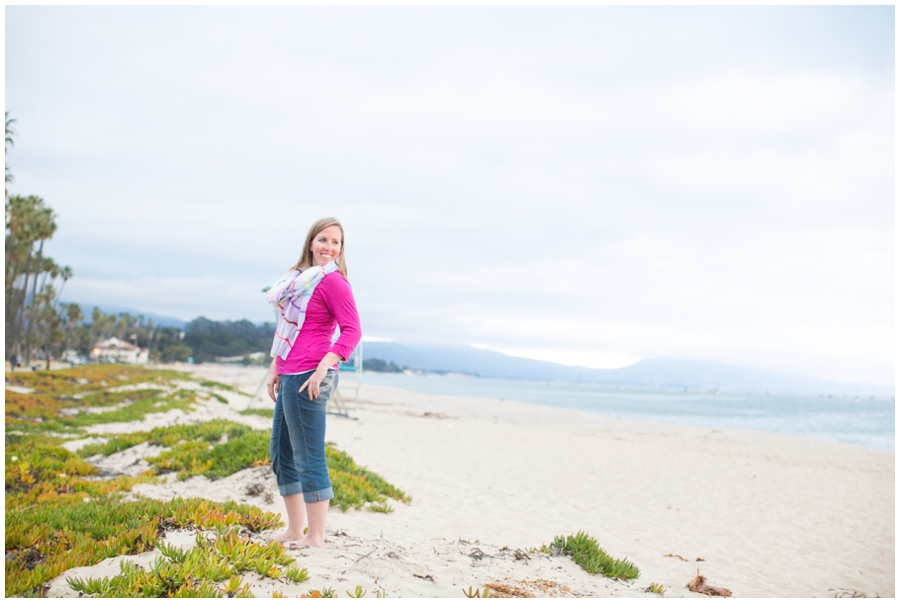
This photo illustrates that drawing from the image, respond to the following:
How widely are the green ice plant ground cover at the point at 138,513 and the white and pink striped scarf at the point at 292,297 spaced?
133 centimetres

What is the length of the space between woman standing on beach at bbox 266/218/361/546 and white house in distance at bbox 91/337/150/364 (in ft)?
359

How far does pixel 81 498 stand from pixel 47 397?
42.8 ft

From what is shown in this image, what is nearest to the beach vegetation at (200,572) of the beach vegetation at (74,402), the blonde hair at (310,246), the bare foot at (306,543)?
the bare foot at (306,543)

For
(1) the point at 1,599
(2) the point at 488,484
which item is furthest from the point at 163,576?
(2) the point at 488,484

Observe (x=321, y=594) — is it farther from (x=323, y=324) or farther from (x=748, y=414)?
(x=748, y=414)

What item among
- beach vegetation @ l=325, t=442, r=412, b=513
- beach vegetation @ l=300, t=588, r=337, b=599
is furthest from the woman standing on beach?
beach vegetation @ l=325, t=442, r=412, b=513

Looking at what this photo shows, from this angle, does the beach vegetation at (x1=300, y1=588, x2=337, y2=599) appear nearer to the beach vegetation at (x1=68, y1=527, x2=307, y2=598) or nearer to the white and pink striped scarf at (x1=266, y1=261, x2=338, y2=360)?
the beach vegetation at (x1=68, y1=527, x2=307, y2=598)

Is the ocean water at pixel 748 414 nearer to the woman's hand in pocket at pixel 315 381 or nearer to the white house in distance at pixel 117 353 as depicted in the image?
the woman's hand in pocket at pixel 315 381

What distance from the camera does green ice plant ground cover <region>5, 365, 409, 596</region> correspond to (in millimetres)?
3162

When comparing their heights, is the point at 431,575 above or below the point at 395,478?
above

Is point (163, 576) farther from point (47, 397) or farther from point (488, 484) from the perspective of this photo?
point (47, 397)

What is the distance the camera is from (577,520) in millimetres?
7273

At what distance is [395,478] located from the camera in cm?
871

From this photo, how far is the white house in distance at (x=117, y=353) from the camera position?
99.2 meters
